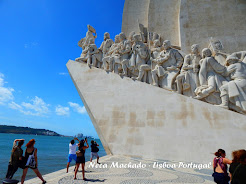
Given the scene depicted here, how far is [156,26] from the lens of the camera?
938 centimetres

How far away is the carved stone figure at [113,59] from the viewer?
768cm

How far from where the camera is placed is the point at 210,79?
593 centimetres

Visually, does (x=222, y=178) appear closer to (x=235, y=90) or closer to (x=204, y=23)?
(x=235, y=90)

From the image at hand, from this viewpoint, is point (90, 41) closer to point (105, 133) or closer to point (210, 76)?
point (105, 133)

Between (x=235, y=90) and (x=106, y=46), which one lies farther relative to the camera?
(x=106, y=46)

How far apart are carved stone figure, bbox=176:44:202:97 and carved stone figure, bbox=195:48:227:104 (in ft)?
0.61

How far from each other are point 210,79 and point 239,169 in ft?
15.6

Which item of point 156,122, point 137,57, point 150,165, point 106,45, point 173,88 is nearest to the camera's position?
point 150,165

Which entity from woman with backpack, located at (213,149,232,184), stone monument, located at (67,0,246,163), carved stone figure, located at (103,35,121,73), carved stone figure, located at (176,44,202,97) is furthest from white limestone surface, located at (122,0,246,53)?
woman with backpack, located at (213,149,232,184)

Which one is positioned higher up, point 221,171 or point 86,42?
point 86,42

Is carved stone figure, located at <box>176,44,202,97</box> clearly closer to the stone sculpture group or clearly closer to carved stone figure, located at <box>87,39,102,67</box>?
the stone sculpture group

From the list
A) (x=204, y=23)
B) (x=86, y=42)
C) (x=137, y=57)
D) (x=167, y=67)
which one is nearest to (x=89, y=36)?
(x=86, y=42)

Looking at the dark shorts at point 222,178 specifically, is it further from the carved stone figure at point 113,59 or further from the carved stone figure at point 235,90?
the carved stone figure at point 113,59

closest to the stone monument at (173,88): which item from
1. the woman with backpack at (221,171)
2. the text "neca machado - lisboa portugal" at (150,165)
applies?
the text "neca machado - lisboa portugal" at (150,165)
